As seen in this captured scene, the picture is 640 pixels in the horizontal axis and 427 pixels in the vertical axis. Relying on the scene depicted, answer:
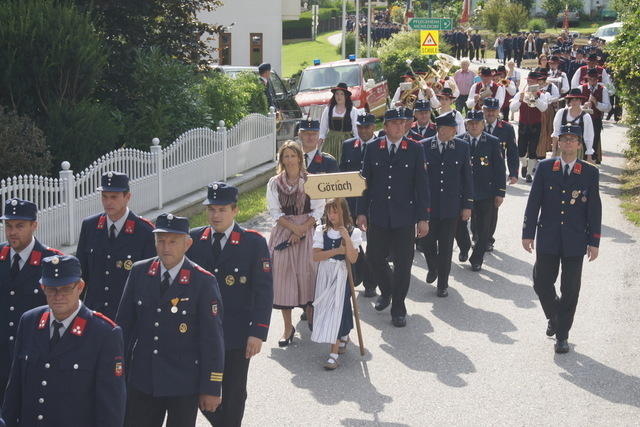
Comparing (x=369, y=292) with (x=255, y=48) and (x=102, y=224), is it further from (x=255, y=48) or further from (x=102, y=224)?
(x=255, y=48)

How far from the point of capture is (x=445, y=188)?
11109mm

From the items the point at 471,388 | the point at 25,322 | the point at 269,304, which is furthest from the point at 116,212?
the point at 471,388

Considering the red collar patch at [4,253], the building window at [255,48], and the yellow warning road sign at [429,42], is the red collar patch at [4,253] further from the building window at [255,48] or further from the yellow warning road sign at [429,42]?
the building window at [255,48]

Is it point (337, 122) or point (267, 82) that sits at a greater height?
point (337, 122)

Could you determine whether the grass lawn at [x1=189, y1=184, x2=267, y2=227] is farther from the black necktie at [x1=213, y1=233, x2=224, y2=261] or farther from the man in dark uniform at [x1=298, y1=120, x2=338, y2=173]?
the black necktie at [x1=213, y1=233, x2=224, y2=261]

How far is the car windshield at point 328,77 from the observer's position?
79.9 ft

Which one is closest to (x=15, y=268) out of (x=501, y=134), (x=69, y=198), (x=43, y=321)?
(x=43, y=321)

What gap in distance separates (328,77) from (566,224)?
52.9 ft

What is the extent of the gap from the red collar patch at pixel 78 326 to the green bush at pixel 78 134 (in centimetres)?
908

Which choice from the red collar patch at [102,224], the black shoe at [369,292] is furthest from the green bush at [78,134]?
the red collar patch at [102,224]

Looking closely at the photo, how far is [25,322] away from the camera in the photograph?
5.13 meters

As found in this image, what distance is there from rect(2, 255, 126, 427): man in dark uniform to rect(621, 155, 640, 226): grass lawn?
440 inches

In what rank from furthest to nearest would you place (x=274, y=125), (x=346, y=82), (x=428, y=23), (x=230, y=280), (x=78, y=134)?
(x=428, y=23) < (x=346, y=82) < (x=274, y=125) < (x=78, y=134) < (x=230, y=280)

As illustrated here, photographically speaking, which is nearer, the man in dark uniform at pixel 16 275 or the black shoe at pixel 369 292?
the man in dark uniform at pixel 16 275
